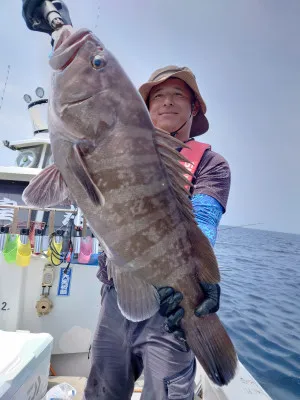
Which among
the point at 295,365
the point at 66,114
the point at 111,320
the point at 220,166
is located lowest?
the point at 295,365

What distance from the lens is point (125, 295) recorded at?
1.78 m

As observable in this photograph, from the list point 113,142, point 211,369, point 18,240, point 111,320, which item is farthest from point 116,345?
point 18,240

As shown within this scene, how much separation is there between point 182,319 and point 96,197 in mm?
954

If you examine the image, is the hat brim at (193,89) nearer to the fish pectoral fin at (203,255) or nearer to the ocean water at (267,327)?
the fish pectoral fin at (203,255)

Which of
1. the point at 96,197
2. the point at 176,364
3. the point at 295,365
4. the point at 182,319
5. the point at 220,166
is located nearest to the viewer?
the point at 96,197

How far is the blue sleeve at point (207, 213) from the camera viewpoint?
209cm

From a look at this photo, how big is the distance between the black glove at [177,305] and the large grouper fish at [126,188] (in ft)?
0.12

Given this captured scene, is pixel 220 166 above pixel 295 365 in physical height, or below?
above

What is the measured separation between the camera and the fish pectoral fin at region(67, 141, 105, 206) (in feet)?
5.29

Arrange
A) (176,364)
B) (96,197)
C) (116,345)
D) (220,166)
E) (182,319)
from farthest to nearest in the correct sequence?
1. (220,166)
2. (116,345)
3. (176,364)
4. (182,319)
5. (96,197)

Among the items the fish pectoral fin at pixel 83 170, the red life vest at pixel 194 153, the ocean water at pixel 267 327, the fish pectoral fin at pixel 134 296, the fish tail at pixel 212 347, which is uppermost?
the red life vest at pixel 194 153

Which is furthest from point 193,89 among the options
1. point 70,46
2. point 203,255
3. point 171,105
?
point 203,255

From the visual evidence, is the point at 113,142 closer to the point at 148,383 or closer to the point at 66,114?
the point at 66,114

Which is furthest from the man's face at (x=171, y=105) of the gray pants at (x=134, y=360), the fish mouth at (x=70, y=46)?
the gray pants at (x=134, y=360)
